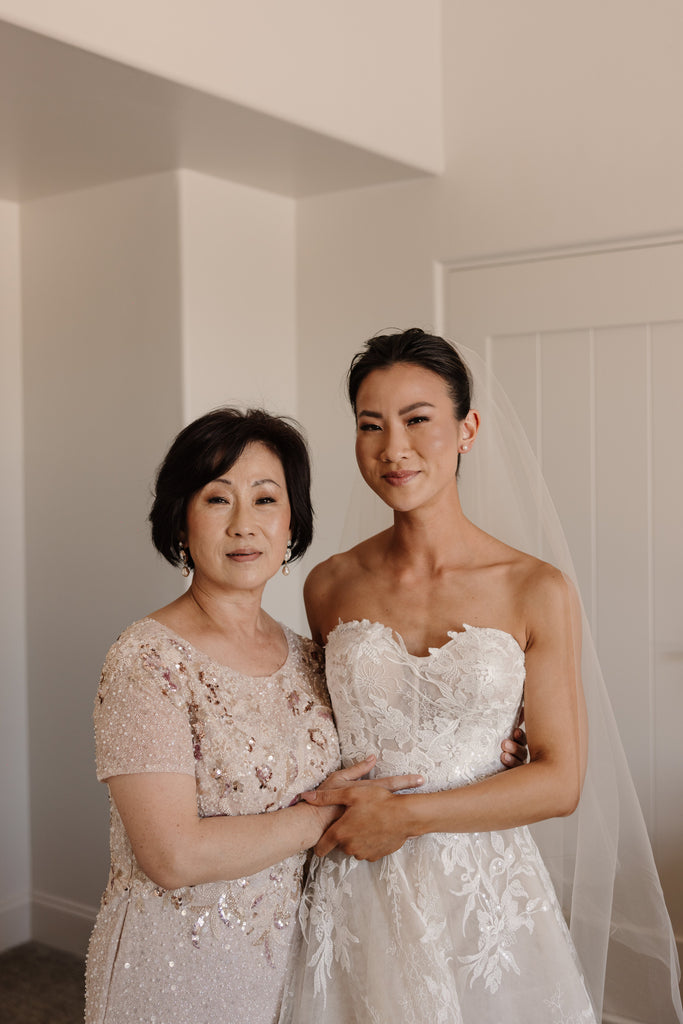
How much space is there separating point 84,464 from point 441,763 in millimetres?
2133

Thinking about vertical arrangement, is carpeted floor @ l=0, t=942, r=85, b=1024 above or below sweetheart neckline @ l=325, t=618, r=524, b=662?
below

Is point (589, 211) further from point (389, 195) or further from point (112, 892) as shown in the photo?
point (112, 892)

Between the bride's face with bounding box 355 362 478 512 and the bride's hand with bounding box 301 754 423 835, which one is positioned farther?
the bride's face with bounding box 355 362 478 512

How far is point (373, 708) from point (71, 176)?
230 cm

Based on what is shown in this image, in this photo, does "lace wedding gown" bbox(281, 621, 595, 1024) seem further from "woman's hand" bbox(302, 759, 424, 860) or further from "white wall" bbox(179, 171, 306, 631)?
"white wall" bbox(179, 171, 306, 631)

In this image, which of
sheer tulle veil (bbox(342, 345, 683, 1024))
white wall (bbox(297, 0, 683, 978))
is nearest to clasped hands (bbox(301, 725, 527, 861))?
sheer tulle veil (bbox(342, 345, 683, 1024))

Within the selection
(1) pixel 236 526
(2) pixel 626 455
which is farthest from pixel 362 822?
(2) pixel 626 455

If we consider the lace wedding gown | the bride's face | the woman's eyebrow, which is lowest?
the lace wedding gown

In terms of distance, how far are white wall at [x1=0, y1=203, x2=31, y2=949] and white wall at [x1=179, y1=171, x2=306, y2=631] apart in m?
0.82

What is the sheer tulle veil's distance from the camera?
2.19m

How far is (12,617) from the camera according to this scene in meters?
3.87

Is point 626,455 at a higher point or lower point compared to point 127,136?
lower

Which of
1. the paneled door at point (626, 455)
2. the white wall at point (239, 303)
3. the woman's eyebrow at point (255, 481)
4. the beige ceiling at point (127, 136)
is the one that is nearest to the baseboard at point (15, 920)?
the white wall at point (239, 303)

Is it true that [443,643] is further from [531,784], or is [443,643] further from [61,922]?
[61,922]
